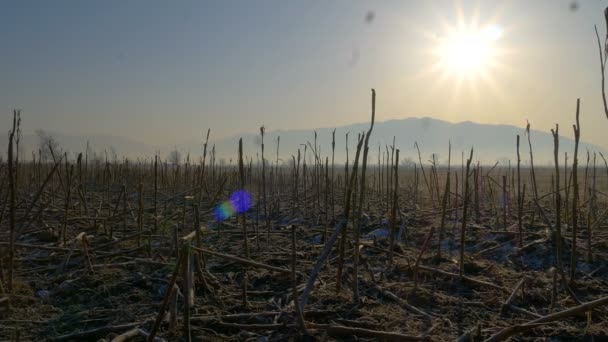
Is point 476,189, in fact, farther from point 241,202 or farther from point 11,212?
point 11,212

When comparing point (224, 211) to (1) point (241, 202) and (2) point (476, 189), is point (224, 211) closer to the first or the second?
(1) point (241, 202)

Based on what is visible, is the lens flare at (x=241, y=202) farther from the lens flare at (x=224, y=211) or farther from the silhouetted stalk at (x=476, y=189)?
the silhouetted stalk at (x=476, y=189)

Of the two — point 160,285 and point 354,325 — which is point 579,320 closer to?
point 354,325

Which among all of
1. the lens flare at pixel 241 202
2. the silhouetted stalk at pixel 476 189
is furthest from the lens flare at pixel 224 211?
the silhouetted stalk at pixel 476 189

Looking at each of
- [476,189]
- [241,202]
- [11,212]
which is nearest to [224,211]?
[241,202]

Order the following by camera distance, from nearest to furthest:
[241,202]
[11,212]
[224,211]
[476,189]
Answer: [11,212] < [241,202] < [476,189] < [224,211]

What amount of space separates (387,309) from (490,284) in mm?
1041

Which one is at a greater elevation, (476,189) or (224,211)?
(476,189)

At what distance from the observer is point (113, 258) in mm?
4180

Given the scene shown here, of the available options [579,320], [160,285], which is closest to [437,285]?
[579,320]

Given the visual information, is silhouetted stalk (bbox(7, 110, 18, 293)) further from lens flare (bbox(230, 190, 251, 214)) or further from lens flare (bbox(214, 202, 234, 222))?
lens flare (bbox(214, 202, 234, 222))

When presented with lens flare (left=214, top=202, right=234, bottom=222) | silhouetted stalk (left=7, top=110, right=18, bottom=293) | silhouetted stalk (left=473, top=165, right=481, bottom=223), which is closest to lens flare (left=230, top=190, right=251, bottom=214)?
lens flare (left=214, top=202, right=234, bottom=222)

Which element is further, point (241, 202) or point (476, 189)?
point (476, 189)

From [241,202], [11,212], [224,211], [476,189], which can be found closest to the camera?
[11,212]
